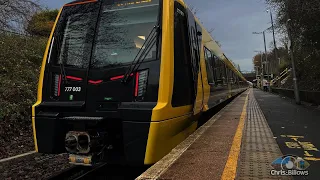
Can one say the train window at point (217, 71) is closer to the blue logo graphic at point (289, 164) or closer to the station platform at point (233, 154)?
the station platform at point (233, 154)

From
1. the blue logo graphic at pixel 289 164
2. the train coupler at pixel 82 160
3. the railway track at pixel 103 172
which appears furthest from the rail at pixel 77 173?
the blue logo graphic at pixel 289 164

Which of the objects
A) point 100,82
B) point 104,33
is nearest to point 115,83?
point 100,82

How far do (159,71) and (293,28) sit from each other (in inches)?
559

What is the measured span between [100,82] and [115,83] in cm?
27

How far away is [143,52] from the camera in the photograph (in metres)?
4.95

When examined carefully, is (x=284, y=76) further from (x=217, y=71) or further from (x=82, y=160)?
(x=82, y=160)

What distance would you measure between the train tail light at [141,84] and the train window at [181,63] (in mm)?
497

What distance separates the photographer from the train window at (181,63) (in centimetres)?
512

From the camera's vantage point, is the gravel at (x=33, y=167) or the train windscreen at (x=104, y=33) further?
the gravel at (x=33, y=167)

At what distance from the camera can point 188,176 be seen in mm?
3895

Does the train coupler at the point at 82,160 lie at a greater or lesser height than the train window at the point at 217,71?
lesser

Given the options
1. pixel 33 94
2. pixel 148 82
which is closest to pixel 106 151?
pixel 148 82

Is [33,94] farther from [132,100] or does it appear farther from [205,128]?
[132,100]

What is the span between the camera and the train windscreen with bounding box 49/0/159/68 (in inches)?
200
